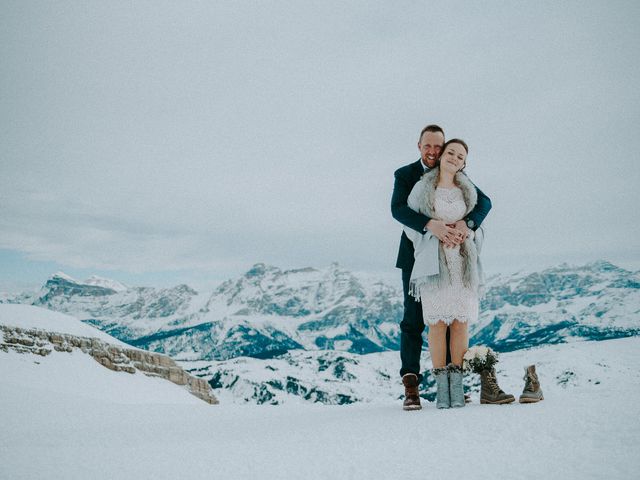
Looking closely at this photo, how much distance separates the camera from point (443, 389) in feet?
16.0

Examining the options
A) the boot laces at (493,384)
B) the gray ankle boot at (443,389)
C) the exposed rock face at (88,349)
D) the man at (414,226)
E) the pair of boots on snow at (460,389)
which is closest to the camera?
the pair of boots on snow at (460,389)

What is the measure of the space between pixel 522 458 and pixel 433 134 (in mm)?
4088

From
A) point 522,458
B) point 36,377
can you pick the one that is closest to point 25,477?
point 522,458

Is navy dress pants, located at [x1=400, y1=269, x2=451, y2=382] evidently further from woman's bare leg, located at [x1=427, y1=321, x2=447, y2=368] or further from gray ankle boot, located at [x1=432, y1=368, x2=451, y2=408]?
gray ankle boot, located at [x1=432, y1=368, x2=451, y2=408]

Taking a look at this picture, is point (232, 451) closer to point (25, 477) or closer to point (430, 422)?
point (25, 477)

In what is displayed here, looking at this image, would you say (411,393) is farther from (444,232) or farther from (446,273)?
(444,232)

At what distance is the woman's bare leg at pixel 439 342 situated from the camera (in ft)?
17.0

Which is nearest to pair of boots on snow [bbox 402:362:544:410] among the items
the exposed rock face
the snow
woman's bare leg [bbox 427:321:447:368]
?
woman's bare leg [bbox 427:321:447:368]

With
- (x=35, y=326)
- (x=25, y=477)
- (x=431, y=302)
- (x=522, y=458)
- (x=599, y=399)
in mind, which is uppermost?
(x=35, y=326)

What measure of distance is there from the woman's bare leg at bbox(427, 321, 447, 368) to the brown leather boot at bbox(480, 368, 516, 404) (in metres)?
0.51

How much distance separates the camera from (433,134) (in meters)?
5.64

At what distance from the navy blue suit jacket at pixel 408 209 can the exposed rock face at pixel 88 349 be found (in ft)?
85.1

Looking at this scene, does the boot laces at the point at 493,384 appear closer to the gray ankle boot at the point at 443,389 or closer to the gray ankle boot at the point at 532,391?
the gray ankle boot at the point at 532,391

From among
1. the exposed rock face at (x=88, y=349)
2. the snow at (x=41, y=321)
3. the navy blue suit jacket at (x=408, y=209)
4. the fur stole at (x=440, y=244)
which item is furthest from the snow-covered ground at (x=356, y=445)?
the snow at (x=41, y=321)
